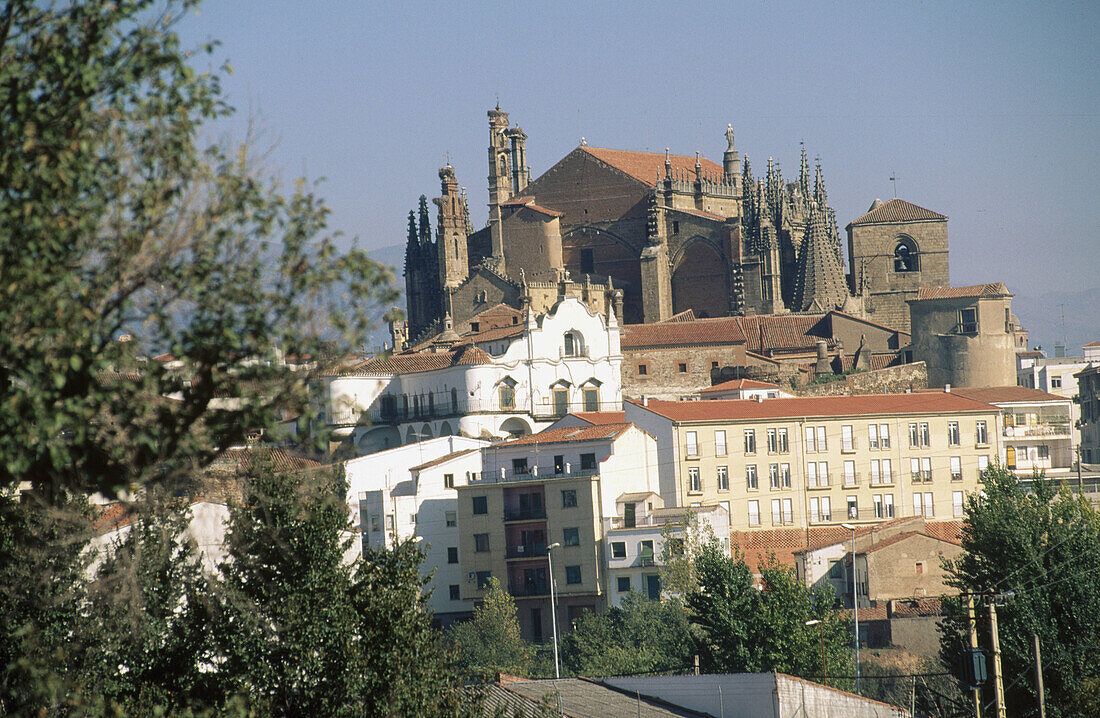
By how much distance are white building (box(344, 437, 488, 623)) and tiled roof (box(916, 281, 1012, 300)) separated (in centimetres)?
3874

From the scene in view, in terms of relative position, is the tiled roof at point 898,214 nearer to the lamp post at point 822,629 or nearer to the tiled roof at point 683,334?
the tiled roof at point 683,334

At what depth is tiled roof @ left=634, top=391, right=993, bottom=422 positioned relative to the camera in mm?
68125

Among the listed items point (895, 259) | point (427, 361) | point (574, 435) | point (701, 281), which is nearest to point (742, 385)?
point (427, 361)

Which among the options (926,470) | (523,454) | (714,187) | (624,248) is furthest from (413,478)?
(714,187)

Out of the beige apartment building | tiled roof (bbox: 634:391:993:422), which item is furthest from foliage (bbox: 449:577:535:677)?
tiled roof (bbox: 634:391:993:422)

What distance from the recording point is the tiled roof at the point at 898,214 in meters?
106

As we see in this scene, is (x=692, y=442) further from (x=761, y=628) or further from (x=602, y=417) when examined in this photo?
(x=761, y=628)

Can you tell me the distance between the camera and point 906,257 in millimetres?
105625

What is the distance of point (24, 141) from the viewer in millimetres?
11641

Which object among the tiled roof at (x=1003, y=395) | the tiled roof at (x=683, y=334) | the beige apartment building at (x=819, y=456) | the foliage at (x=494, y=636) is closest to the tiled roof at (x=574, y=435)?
the beige apartment building at (x=819, y=456)

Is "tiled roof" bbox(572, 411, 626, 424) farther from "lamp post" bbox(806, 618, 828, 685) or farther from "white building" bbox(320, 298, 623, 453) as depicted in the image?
"lamp post" bbox(806, 618, 828, 685)

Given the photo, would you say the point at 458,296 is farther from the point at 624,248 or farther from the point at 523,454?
the point at 523,454

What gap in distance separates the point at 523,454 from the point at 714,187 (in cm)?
4990

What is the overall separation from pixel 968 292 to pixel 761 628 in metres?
52.7
